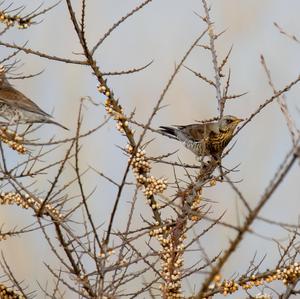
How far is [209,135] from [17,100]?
5.21 ft

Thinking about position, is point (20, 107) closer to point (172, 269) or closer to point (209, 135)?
point (209, 135)

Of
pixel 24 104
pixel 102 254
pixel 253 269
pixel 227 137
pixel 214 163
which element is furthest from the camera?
pixel 227 137

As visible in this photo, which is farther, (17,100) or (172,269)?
(17,100)

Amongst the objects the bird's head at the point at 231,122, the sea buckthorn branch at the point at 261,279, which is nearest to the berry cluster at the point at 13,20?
the sea buckthorn branch at the point at 261,279

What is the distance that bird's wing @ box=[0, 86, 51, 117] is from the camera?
18.9 ft

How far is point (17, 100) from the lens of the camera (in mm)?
5949

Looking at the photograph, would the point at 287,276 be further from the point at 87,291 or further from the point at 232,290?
the point at 87,291

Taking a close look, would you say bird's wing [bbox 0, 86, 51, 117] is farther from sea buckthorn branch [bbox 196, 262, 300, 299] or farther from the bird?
sea buckthorn branch [bbox 196, 262, 300, 299]

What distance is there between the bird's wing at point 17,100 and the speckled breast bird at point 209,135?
1.03m

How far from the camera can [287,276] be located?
3.69 meters

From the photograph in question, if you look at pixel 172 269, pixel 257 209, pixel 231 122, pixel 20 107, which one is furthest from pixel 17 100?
pixel 257 209

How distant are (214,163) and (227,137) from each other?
1.65m

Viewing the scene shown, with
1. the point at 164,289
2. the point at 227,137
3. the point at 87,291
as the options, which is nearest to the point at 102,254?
the point at 87,291

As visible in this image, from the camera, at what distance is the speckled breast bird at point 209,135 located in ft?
19.8
